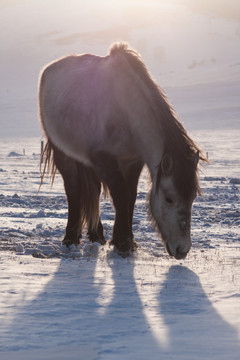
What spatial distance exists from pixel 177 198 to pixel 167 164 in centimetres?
28

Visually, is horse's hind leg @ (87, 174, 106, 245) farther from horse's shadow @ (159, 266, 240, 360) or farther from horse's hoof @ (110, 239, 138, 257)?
horse's shadow @ (159, 266, 240, 360)

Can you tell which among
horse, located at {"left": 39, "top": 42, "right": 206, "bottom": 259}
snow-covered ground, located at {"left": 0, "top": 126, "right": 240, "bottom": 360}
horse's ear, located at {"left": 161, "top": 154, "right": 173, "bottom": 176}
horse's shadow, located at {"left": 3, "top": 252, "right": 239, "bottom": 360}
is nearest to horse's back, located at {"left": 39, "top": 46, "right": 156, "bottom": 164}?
horse, located at {"left": 39, "top": 42, "right": 206, "bottom": 259}

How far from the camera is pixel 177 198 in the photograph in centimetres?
488

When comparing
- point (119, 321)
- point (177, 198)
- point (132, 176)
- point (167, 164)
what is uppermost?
point (167, 164)

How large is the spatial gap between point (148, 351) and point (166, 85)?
54.0m

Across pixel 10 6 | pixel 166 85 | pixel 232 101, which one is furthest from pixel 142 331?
pixel 10 6

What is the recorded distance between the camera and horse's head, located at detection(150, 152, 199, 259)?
15.9 ft

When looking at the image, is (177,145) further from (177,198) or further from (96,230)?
(96,230)

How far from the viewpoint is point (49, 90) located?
677 centimetres

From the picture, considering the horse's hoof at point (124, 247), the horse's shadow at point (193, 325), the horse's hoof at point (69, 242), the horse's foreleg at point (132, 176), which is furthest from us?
the horse's hoof at point (69, 242)

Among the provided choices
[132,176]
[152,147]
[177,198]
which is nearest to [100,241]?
[132,176]

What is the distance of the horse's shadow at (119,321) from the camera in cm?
285

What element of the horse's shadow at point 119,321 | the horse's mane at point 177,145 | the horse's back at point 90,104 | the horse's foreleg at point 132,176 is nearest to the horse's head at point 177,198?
the horse's mane at point 177,145

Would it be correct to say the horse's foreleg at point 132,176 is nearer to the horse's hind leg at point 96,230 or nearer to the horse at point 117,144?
the horse at point 117,144
